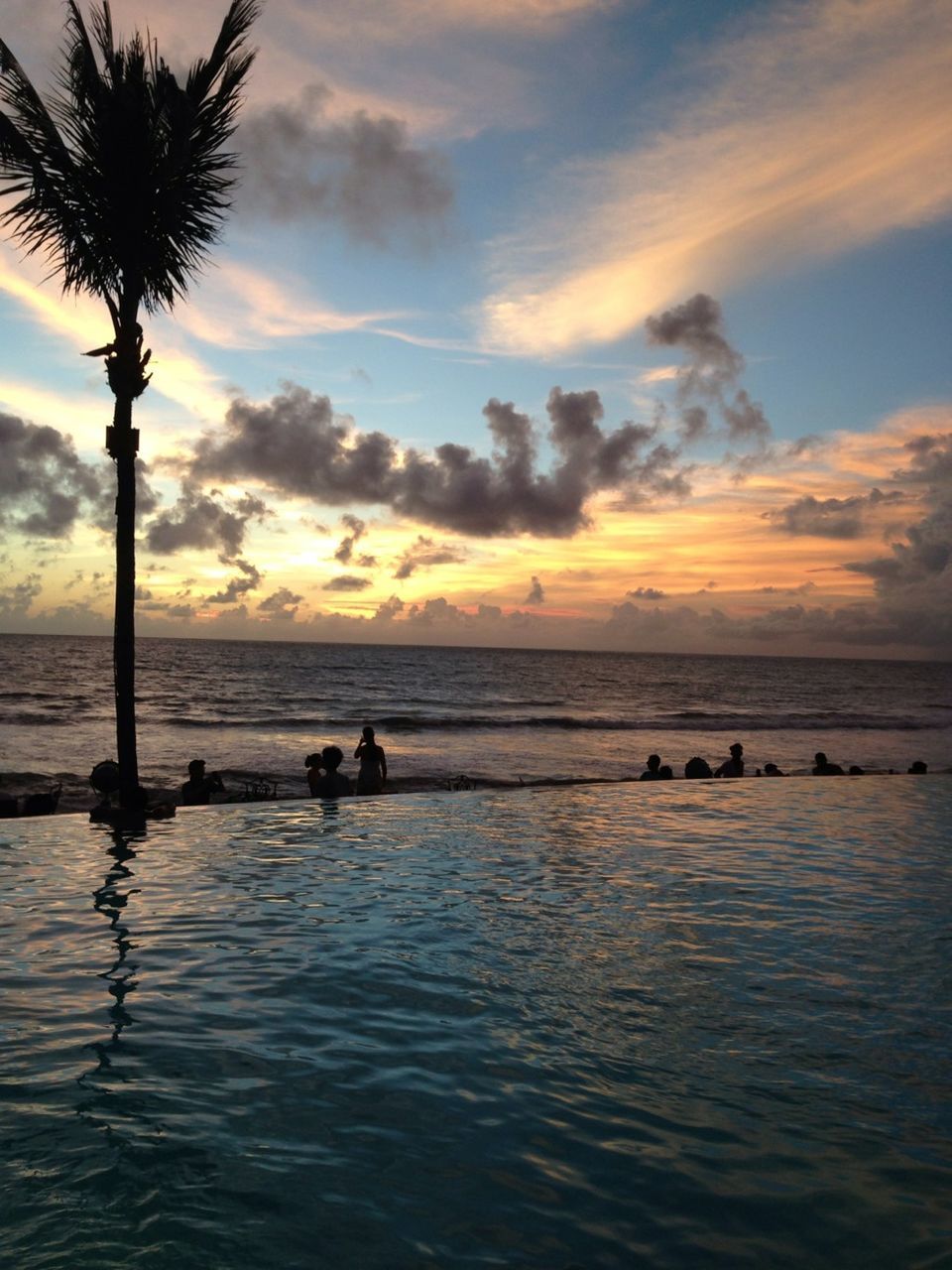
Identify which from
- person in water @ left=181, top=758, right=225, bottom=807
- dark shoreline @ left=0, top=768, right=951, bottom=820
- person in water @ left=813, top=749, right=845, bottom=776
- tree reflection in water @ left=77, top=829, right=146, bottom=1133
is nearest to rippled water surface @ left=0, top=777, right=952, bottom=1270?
tree reflection in water @ left=77, top=829, right=146, bottom=1133

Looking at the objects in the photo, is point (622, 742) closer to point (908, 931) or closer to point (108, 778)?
point (108, 778)

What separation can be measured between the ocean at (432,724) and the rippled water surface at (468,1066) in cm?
1563

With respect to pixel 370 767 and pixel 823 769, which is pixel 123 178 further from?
pixel 823 769

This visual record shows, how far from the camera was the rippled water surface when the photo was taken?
4258mm

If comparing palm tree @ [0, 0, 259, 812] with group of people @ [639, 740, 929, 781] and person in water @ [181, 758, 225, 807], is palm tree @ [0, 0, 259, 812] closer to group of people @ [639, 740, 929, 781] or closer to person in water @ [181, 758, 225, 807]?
person in water @ [181, 758, 225, 807]

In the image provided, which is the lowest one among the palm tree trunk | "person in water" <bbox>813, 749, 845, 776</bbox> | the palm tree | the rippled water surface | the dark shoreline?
the dark shoreline

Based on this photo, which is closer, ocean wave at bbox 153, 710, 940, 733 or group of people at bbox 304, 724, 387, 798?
group of people at bbox 304, 724, 387, 798

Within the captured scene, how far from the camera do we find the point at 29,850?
1162 cm

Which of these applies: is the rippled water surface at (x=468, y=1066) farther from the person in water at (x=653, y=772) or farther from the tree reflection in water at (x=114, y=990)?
the person in water at (x=653, y=772)

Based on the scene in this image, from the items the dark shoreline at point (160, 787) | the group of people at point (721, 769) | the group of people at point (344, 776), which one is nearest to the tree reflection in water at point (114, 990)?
the group of people at point (344, 776)

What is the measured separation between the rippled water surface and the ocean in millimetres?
15627

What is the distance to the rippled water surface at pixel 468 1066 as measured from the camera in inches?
168

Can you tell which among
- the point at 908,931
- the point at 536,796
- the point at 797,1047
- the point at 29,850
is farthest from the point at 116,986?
the point at 536,796

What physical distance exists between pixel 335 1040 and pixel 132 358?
1032 cm
